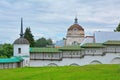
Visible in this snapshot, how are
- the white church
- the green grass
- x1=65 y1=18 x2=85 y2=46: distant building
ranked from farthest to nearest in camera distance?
x1=65 y1=18 x2=85 y2=46: distant building
the white church
the green grass

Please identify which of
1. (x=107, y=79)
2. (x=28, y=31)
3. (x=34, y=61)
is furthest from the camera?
(x=28, y=31)

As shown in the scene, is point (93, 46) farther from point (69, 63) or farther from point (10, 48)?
point (10, 48)

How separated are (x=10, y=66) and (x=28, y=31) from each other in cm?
3566

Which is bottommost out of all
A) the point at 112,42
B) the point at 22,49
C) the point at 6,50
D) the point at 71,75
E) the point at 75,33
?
the point at 71,75

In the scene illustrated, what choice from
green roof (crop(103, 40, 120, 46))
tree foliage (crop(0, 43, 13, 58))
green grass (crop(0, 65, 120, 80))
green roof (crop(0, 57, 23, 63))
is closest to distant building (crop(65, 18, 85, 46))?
tree foliage (crop(0, 43, 13, 58))

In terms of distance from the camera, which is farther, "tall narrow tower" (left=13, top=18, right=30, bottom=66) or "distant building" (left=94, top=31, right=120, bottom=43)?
"distant building" (left=94, top=31, right=120, bottom=43)

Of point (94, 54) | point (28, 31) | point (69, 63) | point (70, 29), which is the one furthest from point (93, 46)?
point (28, 31)

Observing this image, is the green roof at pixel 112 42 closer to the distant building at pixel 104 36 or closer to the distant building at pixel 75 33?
the distant building at pixel 104 36

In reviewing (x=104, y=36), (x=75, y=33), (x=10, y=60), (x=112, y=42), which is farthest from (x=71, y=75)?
(x=75, y=33)

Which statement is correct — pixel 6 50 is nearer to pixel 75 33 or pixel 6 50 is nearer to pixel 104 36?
pixel 75 33

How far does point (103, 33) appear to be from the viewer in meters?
53.7

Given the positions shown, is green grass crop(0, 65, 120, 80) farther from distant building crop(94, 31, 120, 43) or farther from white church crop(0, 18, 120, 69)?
distant building crop(94, 31, 120, 43)

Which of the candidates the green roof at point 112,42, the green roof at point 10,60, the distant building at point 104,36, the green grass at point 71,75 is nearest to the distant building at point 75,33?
the distant building at point 104,36

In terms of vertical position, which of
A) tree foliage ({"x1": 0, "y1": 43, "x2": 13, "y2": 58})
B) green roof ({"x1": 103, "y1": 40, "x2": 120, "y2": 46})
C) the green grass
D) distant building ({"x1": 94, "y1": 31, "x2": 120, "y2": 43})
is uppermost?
distant building ({"x1": 94, "y1": 31, "x2": 120, "y2": 43})
